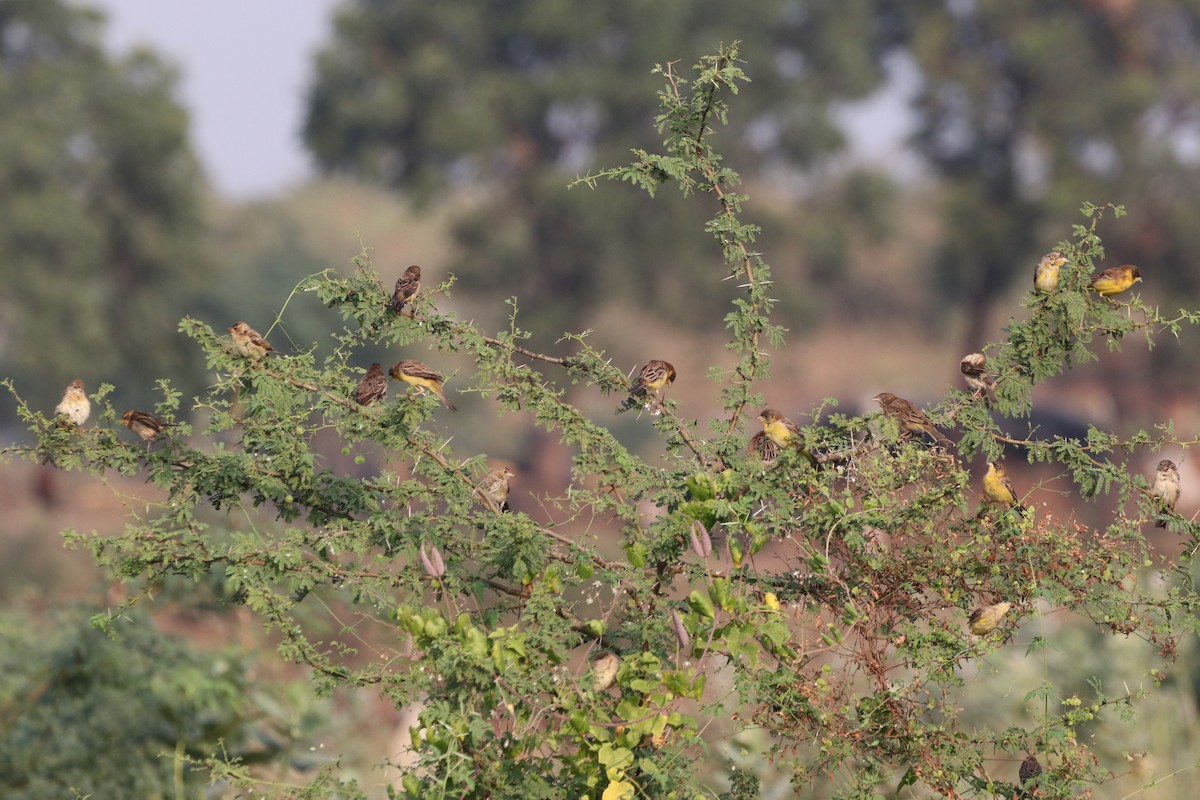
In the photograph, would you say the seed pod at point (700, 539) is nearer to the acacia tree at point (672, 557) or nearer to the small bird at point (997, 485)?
the acacia tree at point (672, 557)

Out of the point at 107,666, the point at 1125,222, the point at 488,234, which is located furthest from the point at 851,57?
the point at 107,666

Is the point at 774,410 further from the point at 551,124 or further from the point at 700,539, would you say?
the point at 551,124

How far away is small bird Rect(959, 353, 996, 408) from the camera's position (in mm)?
3189

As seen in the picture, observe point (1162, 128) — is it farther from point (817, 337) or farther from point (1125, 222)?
point (817, 337)

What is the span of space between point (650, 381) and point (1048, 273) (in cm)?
99

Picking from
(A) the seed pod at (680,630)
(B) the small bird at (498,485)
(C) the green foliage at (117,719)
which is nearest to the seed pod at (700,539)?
(A) the seed pod at (680,630)

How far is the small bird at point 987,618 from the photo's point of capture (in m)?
2.90

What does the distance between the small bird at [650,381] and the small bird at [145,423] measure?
1018 mm

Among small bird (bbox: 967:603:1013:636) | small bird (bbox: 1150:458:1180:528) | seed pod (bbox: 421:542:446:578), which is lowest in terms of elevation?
small bird (bbox: 967:603:1013:636)

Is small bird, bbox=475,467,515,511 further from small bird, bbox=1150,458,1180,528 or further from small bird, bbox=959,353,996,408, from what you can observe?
small bird, bbox=1150,458,1180,528

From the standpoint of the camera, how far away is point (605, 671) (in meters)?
2.90

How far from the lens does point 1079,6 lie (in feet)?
101

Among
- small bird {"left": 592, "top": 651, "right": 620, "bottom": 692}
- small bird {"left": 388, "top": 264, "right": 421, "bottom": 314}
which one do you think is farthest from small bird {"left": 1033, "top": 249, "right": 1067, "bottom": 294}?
small bird {"left": 388, "top": 264, "right": 421, "bottom": 314}

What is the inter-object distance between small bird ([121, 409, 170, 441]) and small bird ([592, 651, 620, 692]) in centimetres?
104
